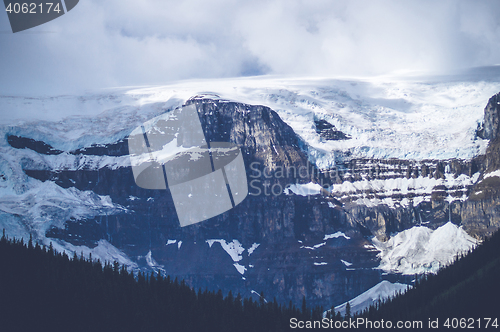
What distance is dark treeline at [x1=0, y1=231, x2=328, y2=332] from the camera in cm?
15775

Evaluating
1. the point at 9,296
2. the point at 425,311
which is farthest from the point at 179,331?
the point at 425,311

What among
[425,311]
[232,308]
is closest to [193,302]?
[232,308]

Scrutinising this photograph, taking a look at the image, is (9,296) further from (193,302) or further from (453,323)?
(453,323)

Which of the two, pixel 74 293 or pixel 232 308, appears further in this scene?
pixel 232 308

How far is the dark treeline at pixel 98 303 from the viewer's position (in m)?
158

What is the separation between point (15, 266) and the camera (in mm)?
169625

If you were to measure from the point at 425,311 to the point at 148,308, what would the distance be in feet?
226

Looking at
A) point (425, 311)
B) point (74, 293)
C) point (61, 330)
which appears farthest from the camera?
point (425, 311)

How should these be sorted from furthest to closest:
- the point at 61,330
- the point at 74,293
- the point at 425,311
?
the point at 425,311 < the point at 74,293 < the point at 61,330

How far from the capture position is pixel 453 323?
180375mm

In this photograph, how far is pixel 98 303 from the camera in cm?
16488

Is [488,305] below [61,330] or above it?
below

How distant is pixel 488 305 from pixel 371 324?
28.3m

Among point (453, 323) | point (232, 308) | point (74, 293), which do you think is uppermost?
point (74, 293)
